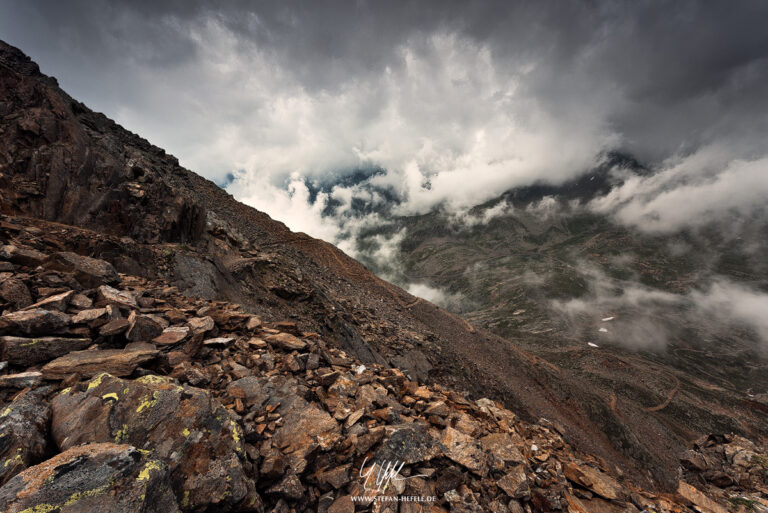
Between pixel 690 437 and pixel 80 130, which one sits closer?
pixel 80 130

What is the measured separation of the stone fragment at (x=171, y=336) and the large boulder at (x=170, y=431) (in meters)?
2.42

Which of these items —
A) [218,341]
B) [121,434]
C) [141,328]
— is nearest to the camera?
[121,434]

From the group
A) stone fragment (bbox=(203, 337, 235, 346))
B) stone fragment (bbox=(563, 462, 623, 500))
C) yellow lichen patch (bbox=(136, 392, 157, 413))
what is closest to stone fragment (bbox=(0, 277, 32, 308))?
stone fragment (bbox=(203, 337, 235, 346))

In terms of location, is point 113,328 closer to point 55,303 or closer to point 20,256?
point 55,303

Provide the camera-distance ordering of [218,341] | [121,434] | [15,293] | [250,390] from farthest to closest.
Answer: [218,341], [250,390], [15,293], [121,434]

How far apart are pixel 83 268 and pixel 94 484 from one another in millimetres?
8760

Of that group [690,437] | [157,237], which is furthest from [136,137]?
[690,437]

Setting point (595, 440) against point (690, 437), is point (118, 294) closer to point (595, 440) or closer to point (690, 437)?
point (595, 440)

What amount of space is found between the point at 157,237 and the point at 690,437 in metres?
124

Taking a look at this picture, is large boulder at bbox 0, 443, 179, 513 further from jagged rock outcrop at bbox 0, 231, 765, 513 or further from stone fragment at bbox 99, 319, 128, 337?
stone fragment at bbox 99, 319, 128, 337

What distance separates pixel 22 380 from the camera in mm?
5258

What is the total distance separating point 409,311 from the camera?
50219 millimetres
